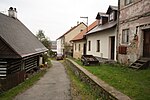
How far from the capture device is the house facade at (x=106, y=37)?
17.9m

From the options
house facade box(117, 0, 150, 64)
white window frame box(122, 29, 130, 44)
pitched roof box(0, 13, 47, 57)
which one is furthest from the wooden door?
pitched roof box(0, 13, 47, 57)

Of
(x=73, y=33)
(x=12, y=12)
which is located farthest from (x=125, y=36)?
(x=73, y=33)

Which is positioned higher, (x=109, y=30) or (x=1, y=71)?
(x=109, y=30)

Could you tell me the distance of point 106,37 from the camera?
19.3 m

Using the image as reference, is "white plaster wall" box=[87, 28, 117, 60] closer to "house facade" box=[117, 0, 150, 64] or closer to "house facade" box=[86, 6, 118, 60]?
"house facade" box=[86, 6, 118, 60]

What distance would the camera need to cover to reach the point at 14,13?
858 inches

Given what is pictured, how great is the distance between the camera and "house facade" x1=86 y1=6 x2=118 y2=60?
17938mm

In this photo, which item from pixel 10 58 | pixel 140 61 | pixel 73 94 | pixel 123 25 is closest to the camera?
pixel 73 94

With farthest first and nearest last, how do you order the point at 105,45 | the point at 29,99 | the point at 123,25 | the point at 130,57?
the point at 105,45 → the point at 123,25 → the point at 130,57 → the point at 29,99

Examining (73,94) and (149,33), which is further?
(149,33)

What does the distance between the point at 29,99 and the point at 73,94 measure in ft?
6.38

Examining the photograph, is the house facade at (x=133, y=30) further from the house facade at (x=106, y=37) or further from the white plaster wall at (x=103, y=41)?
the white plaster wall at (x=103, y=41)

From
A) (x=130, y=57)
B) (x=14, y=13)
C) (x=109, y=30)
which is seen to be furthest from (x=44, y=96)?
(x=14, y=13)

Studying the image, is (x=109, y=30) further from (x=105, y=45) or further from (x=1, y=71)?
(x=1, y=71)
